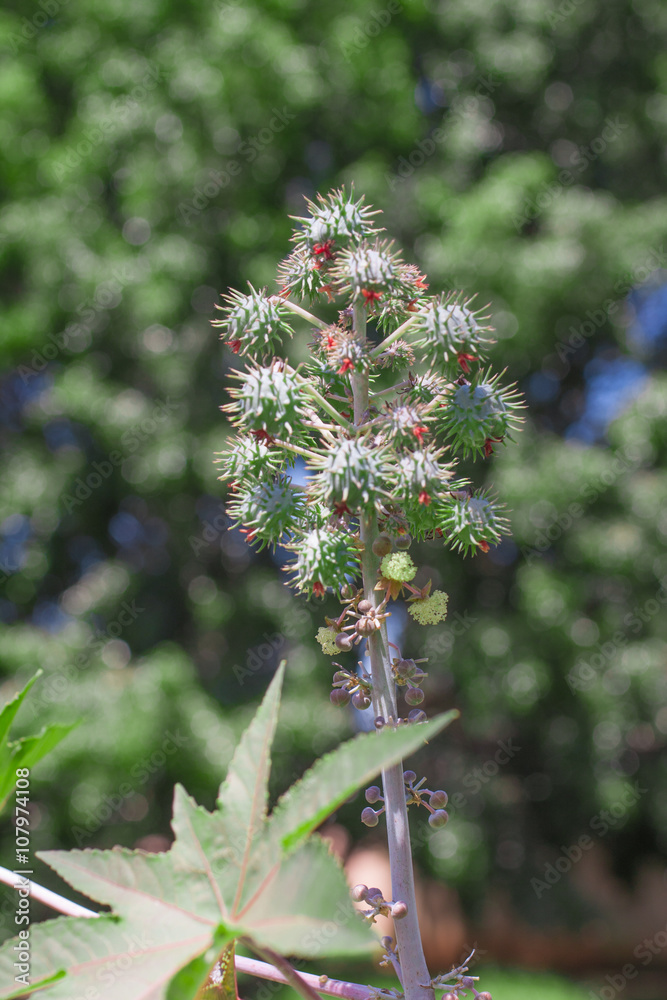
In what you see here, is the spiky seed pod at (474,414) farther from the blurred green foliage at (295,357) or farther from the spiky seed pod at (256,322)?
the blurred green foliage at (295,357)

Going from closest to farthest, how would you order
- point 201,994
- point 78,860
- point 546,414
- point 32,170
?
point 78,860 < point 201,994 < point 32,170 < point 546,414

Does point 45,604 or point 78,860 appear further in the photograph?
point 45,604

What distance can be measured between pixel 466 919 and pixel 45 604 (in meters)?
4.30

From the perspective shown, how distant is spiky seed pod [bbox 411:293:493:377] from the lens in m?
0.93

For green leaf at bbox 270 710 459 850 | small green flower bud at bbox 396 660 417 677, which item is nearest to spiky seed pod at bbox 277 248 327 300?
small green flower bud at bbox 396 660 417 677

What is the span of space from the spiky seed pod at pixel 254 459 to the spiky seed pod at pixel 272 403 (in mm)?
29

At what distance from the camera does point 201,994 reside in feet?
2.91

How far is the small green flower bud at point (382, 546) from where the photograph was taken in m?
0.90

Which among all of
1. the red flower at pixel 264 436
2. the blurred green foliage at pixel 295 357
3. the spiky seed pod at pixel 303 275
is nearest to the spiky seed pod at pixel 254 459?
the red flower at pixel 264 436

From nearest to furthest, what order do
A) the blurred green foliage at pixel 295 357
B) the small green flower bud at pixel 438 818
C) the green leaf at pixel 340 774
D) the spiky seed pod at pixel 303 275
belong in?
the green leaf at pixel 340 774 < the small green flower bud at pixel 438 818 < the spiky seed pod at pixel 303 275 < the blurred green foliage at pixel 295 357

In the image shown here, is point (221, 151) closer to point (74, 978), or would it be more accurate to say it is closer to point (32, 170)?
point (32, 170)

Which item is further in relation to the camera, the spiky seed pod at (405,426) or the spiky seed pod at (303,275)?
the spiky seed pod at (303,275)

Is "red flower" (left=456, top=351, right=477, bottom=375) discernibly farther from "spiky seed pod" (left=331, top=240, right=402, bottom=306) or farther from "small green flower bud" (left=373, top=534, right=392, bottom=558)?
"small green flower bud" (left=373, top=534, right=392, bottom=558)

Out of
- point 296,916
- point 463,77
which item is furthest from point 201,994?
point 463,77
